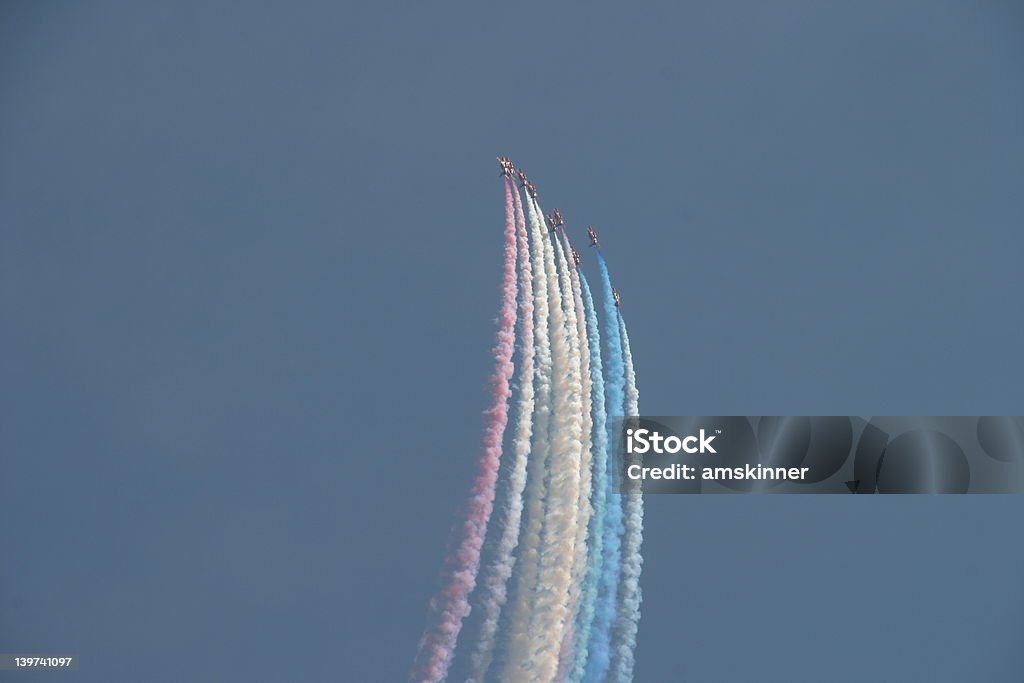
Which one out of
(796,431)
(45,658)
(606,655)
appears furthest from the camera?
(45,658)

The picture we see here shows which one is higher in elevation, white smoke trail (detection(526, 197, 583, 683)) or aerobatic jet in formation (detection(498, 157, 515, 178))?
aerobatic jet in formation (detection(498, 157, 515, 178))

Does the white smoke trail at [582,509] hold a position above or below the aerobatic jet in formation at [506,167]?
below

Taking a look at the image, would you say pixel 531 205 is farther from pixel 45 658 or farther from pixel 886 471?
pixel 45 658

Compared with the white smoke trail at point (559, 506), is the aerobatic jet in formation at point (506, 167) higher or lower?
higher

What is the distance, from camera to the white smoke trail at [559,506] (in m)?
57.2

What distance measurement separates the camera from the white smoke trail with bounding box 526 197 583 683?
57.2 meters

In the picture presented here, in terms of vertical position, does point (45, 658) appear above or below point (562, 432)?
below

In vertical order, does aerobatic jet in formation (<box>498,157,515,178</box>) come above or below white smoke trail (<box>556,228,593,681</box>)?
above

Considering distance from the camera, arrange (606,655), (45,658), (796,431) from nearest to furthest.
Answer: (606,655) < (796,431) < (45,658)

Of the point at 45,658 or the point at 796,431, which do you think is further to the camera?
the point at 45,658

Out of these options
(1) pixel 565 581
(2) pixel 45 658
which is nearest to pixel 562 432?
(1) pixel 565 581

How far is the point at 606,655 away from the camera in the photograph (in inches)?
2314

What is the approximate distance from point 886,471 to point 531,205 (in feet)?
87.4

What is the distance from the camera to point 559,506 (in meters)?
61.1
